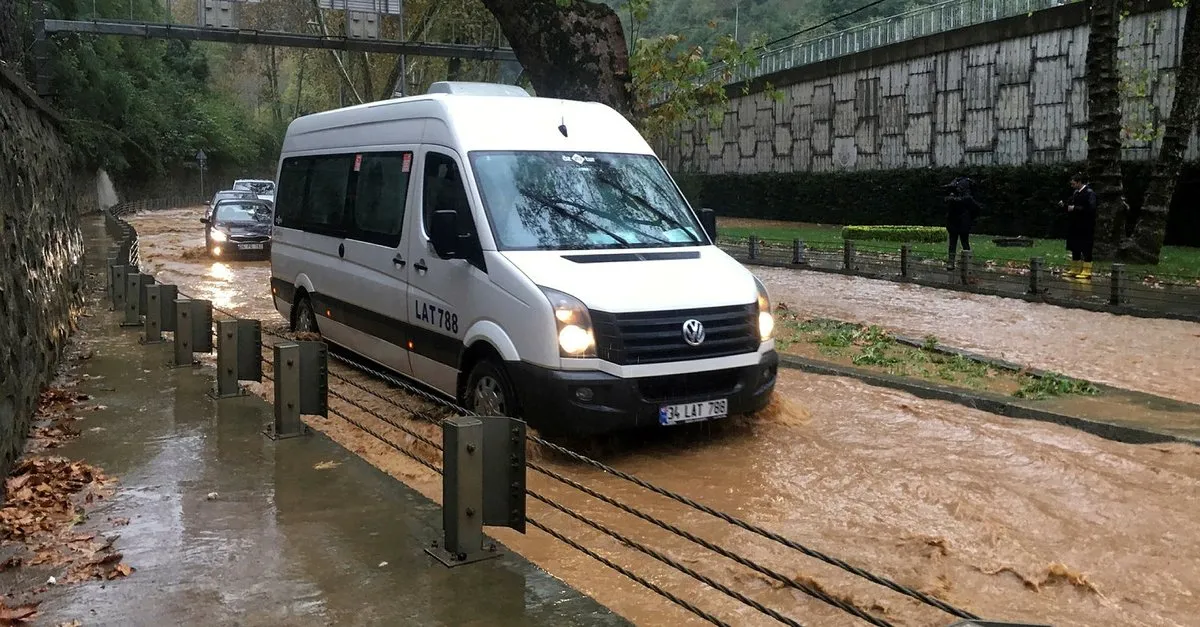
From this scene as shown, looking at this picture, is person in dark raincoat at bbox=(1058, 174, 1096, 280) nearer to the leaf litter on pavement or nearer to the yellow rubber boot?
the yellow rubber boot

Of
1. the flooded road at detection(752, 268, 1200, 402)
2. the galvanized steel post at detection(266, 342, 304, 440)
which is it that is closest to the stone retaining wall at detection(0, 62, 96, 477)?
the galvanized steel post at detection(266, 342, 304, 440)

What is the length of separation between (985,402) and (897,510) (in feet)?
9.06

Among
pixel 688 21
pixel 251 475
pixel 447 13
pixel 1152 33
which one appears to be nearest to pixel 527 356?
pixel 251 475

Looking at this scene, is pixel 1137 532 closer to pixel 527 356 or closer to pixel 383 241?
pixel 527 356

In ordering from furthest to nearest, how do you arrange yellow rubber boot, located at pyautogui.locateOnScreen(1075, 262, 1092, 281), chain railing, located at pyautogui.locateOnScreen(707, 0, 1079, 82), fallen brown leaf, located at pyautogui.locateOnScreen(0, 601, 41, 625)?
chain railing, located at pyautogui.locateOnScreen(707, 0, 1079, 82)
yellow rubber boot, located at pyautogui.locateOnScreen(1075, 262, 1092, 281)
fallen brown leaf, located at pyautogui.locateOnScreen(0, 601, 41, 625)

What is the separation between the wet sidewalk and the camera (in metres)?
4.12

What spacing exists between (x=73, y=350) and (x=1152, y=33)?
22923 millimetres

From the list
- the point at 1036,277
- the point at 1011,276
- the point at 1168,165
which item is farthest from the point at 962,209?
the point at 1036,277

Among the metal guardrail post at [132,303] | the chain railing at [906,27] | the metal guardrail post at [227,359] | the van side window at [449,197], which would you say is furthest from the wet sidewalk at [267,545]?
the chain railing at [906,27]

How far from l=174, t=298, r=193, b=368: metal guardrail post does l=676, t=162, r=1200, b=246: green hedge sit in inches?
820

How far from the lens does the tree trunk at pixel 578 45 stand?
12.5m

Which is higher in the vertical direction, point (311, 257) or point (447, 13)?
point (447, 13)

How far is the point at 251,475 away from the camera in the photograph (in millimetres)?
6086

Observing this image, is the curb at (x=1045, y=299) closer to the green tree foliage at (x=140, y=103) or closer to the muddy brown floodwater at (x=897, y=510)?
the muddy brown floodwater at (x=897, y=510)
